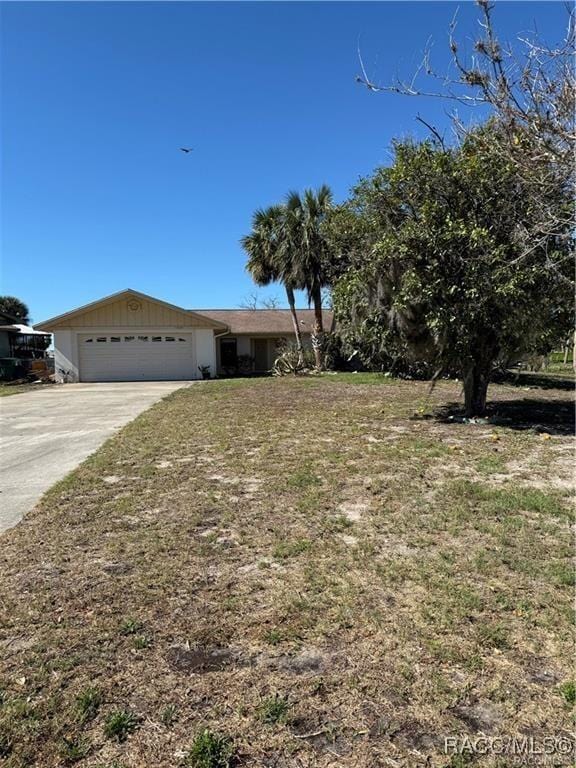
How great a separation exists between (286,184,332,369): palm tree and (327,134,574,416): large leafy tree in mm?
12263

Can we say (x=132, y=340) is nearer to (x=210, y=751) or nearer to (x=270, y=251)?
(x=270, y=251)

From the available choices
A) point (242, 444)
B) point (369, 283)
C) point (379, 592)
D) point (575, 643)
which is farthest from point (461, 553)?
point (369, 283)

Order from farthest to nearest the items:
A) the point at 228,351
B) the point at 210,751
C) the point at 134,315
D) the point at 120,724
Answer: the point at 228,351
the point at 134,315
the point at 120,724
the point at 210,751

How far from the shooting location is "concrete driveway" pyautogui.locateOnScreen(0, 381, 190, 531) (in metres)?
5.80

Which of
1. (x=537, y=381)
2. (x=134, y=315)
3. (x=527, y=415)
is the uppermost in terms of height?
(x=134, y=315)

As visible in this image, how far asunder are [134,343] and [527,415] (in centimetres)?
1895

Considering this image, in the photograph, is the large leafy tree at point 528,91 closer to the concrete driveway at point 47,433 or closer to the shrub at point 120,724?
the shrub at point 120,724

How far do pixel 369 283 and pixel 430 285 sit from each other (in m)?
1.23

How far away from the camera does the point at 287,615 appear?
2.97 m

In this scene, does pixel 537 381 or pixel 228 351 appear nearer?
pixel 537 381

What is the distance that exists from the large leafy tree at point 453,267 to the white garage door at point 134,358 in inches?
663

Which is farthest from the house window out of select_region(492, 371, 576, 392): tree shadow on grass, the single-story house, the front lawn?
the front lawn

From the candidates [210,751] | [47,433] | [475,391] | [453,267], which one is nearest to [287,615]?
[210,751]

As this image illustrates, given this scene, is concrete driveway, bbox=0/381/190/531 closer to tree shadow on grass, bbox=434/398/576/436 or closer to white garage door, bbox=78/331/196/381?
tree shadow on grass, bbox=434/398/576/436
